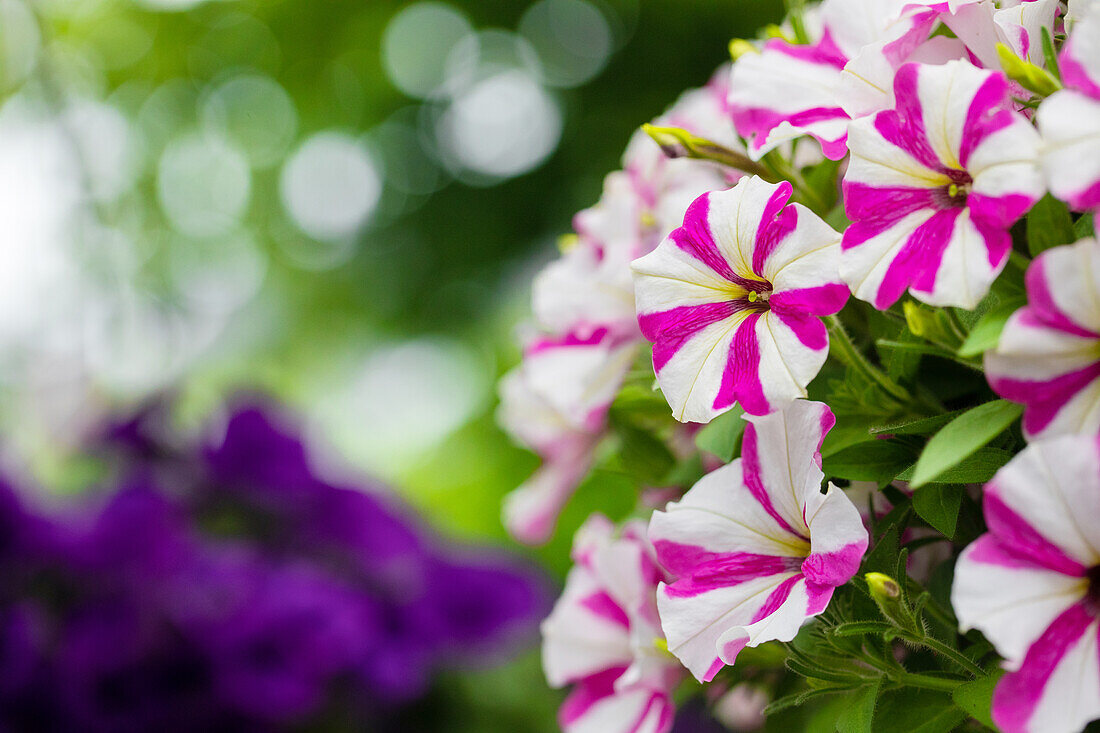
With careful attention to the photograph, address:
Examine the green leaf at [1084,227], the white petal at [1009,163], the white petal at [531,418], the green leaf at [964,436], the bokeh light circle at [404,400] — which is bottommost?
the bokeh light circle at [404,400]

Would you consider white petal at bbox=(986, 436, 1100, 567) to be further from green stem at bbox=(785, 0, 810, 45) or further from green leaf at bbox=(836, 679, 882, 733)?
green stem at bbox=(785, 0, 810, 45)

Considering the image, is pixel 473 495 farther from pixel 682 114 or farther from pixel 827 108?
pixel 827 108

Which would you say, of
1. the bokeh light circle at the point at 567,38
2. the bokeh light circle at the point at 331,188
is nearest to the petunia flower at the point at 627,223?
the bokeh light circle at the point at 567,38

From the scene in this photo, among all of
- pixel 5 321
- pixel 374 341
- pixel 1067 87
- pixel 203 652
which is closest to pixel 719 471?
pixel 1067 87

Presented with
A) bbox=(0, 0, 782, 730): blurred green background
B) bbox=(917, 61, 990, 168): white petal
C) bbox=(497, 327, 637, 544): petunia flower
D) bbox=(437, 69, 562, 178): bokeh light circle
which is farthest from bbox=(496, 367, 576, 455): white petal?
bbox=(437, 69, 562, 178): bokeh light circle

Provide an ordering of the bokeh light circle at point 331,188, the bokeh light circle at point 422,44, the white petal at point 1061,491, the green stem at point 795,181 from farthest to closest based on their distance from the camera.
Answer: the bokeh light circle at point 331,188, the bokeh light circle at point 422,44, the green stem at point 795,181, the white petal at point 1061,491

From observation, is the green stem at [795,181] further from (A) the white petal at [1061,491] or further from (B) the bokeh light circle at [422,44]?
(B) the bokeh light circle at [422,44]
